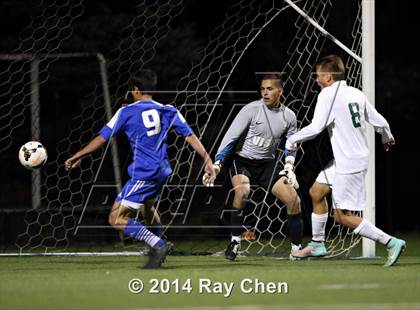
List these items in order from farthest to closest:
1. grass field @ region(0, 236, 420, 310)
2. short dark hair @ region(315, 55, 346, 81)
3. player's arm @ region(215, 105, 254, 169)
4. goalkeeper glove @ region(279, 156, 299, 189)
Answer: player's arm @ region(215, 105, 254, 169) < goalkeeper glove @ region(279, 156, 299, 189) < short dark hair @ region(315, 55, 346, 81) < grass field @ region(0, 236, 420, 310)

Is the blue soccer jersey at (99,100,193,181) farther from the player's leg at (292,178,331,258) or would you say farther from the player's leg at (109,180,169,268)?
the player's leg at (292,178,331,258)

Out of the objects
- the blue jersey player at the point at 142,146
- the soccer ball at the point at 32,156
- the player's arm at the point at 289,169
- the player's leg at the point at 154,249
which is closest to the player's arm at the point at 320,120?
the player's arm at the point at 289,169

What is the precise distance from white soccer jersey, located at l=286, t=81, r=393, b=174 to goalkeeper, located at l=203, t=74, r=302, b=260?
0.96m

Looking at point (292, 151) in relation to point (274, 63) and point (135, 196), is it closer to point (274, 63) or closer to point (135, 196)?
point (135, 196)

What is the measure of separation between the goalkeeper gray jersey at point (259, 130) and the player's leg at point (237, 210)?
26cm

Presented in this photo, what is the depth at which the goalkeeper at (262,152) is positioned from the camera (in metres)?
11.2

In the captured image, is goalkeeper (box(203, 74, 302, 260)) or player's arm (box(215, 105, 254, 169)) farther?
player's arm (box(215, 105, 254, 169))

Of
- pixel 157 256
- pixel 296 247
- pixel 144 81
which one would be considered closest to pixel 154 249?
pixel 157 256

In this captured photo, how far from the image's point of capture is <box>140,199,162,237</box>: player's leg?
1078 cm

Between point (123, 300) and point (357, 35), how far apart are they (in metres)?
5.28

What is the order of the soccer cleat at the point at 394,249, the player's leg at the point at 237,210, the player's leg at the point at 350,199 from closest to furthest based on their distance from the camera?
1. the soccer cleat at the point at 394,249
2. the player's leg at the point at 350,199
3. the player's leg at the point at 237,210

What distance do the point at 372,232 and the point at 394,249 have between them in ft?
0.83

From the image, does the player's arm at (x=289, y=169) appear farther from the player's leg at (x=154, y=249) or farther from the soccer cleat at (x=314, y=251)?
the player's leg at (x=154, y=249)

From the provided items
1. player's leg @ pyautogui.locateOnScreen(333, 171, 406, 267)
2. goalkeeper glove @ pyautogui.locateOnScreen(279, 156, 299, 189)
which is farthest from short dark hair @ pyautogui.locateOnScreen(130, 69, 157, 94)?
player's leg @ pyautogui.locateOnScreen(333, 171, 406, 267)
